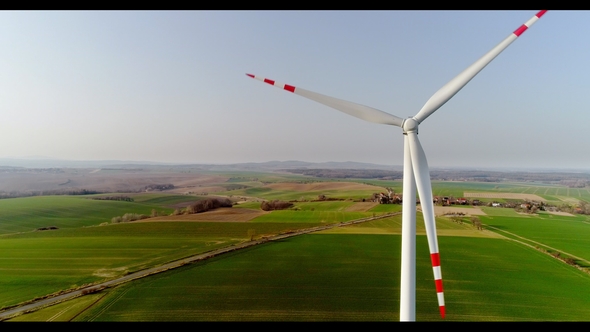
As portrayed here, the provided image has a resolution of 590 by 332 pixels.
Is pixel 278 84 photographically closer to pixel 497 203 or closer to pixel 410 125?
pixel 410 125

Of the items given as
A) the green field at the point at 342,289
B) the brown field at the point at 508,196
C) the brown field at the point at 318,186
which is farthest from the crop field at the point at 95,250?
the brown field at the point at 508,196

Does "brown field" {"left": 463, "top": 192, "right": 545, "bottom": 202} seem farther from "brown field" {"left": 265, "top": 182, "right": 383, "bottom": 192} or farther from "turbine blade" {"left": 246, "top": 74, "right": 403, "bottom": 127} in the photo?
"turbine blade" {"left": 246, "top": 74, "right": 403, "bottom": 127}

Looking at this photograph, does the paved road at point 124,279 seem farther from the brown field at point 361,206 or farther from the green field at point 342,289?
the brown field at point 361,206

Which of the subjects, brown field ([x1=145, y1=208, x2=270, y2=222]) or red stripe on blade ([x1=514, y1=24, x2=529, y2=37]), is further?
brown field ([x1=145, y1=208, x2=270, y2=222])

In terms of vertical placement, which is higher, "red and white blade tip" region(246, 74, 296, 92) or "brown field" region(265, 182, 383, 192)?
"red and white blade tip" region(246, 74, 296, 92)

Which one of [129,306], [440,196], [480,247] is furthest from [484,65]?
[440,196]

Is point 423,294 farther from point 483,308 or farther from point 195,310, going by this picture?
point 195,310

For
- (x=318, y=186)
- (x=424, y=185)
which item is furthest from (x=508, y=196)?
(x=424, y=185)

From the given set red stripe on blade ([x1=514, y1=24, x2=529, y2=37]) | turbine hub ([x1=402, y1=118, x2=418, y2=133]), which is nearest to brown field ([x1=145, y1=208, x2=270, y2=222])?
turbine hub ([x1=402, y1=118, x2=418, y2=133])
